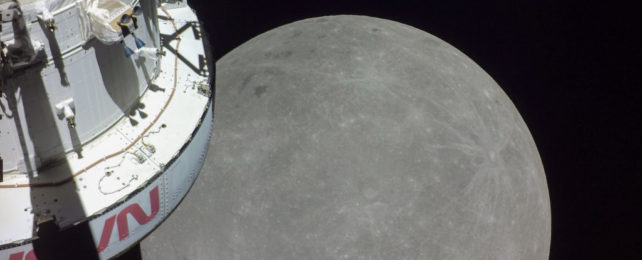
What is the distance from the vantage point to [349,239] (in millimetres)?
17609

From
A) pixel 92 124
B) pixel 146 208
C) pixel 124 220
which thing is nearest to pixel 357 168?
pixel 146 208

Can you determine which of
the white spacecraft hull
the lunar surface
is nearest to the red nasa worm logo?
the white spacecraft hull

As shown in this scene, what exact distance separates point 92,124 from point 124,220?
1.91m

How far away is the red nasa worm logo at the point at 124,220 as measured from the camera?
42.9 feet

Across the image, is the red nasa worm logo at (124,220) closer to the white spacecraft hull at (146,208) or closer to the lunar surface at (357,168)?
the white spacecraft hull at (146,208)

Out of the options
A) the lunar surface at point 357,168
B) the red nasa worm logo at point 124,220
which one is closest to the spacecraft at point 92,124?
the red nasa worm logo at point 124,220

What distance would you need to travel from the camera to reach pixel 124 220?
43.9 feet

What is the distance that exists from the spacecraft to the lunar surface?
10.1 ft

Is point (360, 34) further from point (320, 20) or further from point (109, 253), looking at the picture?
point (109, 253)

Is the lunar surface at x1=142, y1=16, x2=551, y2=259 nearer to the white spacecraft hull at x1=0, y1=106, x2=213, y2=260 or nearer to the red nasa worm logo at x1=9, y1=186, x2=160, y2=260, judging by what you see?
the white spacecraft hull at x1=0, y1=106, x2=213, y2=260

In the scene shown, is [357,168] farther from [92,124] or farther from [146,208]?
[92,124]

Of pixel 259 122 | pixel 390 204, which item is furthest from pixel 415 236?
pixel 259 122

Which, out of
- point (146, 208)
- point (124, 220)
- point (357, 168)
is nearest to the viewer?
point (124, 220)

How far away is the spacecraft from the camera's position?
1173 cm
